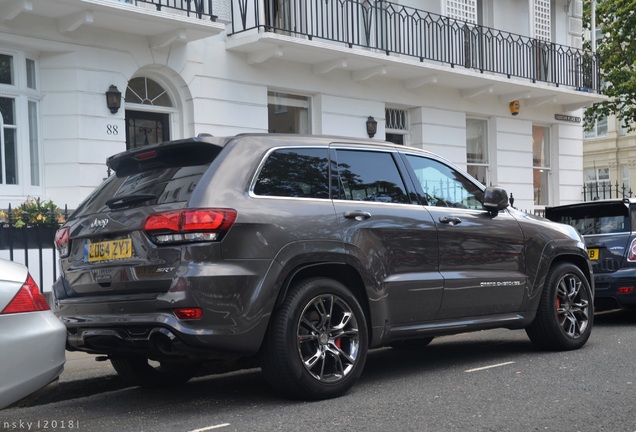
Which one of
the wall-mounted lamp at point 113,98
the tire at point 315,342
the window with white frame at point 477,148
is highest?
the wall-mounted lamp at point 113,98

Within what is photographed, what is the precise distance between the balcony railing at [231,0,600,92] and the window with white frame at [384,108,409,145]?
1262mm

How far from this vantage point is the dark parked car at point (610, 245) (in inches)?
401

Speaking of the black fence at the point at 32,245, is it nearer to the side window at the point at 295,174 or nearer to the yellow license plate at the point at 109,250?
the yellow license plate at the point at 109,250

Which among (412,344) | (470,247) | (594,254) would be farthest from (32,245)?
(594,254)

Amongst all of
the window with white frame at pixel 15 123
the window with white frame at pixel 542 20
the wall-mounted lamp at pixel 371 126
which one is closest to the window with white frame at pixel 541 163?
the window with white frame at pixel 542 20

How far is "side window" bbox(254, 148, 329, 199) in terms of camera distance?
19.4 ft

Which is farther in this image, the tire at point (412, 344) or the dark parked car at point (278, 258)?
the tire at point (412, 344)

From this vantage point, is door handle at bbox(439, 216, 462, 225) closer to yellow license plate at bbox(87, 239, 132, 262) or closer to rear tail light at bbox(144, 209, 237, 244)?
rear tail light at bbox(144, 209, 237, 244)

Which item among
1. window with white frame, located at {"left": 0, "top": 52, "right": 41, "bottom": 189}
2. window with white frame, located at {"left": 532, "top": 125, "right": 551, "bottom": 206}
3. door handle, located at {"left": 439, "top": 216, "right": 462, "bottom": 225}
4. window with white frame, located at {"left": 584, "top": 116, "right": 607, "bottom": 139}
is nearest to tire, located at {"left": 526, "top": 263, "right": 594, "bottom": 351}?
door handle, located at {"left": 439, "top": 216, "right": 462, "bottom": 225}

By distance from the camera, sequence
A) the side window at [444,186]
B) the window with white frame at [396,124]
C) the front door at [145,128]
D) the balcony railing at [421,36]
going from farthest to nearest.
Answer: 1. the window with white frame at [396,124]
2. the balcony railing at [421,36]
3. the front door at [145,128]
4. the side window at [444,186]

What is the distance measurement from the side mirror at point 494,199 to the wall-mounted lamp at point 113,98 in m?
→ 7.44

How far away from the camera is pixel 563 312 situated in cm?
807

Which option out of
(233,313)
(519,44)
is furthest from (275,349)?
(519,44)

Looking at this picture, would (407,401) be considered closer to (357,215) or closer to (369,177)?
(357,215)
